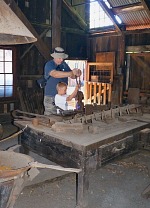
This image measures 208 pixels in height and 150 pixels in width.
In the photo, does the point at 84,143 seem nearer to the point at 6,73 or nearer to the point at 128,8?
the point at 6,73

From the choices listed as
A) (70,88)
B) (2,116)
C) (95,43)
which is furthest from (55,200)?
(70,88)

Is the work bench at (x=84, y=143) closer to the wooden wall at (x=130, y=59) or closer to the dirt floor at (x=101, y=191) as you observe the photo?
the dirt floor at (x=101, y=191)

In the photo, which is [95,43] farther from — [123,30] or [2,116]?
[2,116]

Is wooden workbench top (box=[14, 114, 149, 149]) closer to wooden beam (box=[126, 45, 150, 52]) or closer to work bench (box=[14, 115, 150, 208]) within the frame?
work bench (box=[14, 115, 150, 208])

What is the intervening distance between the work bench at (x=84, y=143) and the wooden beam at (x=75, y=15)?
22.8 feet

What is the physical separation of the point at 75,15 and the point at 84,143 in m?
7.90

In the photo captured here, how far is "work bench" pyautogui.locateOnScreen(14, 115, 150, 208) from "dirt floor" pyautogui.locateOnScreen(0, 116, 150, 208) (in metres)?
0.28

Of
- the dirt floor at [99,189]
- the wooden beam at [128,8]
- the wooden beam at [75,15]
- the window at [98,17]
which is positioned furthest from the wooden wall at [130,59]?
the dirt floor at [99,189]

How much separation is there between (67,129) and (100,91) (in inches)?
256

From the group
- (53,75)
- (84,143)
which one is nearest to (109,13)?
(53,75)

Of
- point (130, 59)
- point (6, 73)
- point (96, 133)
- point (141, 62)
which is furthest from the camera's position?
point (130, 59)

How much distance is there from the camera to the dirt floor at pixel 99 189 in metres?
3.45

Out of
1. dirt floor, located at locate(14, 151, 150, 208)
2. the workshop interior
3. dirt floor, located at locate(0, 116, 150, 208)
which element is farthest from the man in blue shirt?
dirt floor, located at locate(14, 151, 150, 208)

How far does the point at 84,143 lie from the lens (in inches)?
112
